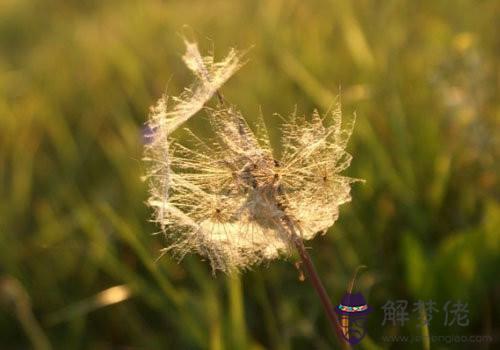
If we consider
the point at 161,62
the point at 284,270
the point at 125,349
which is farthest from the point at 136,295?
the point at 161,62

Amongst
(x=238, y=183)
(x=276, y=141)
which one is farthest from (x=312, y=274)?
(x=276, y=141)

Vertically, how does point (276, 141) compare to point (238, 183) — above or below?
below

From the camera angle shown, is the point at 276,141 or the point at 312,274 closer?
the point at 312,274

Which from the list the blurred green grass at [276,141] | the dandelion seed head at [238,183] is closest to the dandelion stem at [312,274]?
the dandelion seed head at [238,183]

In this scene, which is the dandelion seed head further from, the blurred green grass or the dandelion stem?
the blurred green grass

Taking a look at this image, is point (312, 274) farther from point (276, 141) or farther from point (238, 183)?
point (276, 141)
